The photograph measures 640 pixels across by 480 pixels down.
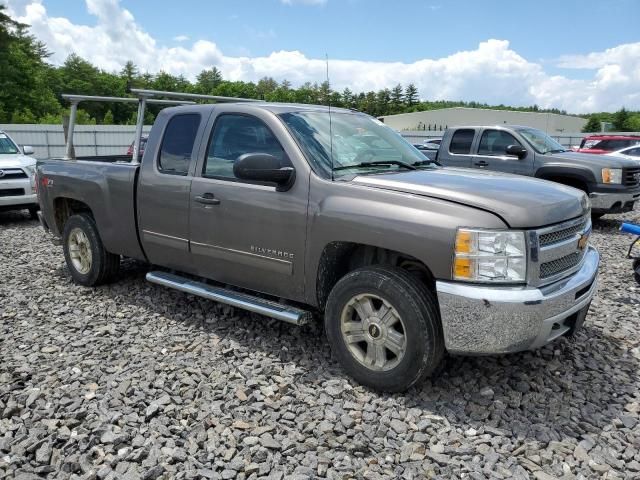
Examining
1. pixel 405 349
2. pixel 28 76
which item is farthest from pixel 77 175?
pixel 28 76

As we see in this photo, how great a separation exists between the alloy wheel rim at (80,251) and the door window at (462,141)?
7.32m

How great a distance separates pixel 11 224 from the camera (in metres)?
10.2

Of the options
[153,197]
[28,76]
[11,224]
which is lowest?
[11,224]

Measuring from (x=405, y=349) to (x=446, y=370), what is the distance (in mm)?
701

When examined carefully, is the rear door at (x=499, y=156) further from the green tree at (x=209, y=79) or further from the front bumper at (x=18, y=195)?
the green tree at (x=209, y=79)

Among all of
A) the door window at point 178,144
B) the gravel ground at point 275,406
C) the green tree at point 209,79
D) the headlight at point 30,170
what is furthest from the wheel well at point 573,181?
the green tree at point 209,79

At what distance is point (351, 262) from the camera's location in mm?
3877

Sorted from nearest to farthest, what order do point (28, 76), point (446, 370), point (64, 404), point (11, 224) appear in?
1. point (64, 404)
2. point (446, 370)
3. point (11, 224)
4. point (28, 76)

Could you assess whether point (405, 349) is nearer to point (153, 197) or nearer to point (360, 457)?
point (360, 457)

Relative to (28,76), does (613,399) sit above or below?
below

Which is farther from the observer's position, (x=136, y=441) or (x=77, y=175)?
(x=77, y=175)

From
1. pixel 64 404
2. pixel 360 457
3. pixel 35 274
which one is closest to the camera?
pixel 360 457

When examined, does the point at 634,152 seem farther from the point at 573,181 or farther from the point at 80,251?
the point at 80,251

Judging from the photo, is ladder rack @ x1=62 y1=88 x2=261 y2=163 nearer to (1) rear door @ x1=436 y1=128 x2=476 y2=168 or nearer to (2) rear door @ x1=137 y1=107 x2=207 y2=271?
(2) rear door @ x1=137 y1=107 x2=207 y2=271
